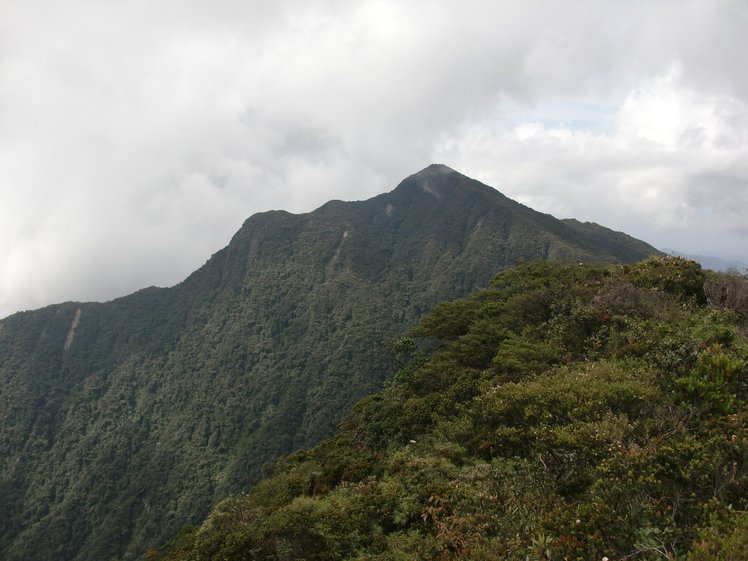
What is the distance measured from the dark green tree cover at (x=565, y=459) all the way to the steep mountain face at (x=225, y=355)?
63.0 metres

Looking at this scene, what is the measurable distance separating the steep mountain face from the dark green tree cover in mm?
62995

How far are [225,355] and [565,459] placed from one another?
Result: 118 meters

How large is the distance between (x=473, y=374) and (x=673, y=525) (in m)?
13.8

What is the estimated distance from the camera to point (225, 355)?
118m

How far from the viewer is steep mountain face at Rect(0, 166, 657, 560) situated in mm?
82625

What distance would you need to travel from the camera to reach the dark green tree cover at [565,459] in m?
6.75

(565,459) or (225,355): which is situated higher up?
(565,459)

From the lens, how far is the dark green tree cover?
6.75 m

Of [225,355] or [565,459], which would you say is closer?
[565,459]

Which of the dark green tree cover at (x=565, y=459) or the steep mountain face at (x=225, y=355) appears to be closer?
the dark green tree cover at (x=565, y=459)

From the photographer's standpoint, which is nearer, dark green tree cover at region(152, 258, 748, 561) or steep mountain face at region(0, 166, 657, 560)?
dark green tree cover at region(152, 258, 748, 561)

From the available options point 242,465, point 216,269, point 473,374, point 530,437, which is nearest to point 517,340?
point 473,374

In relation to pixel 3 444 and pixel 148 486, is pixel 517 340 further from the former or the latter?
pixel 3 444

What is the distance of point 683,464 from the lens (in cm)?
716
